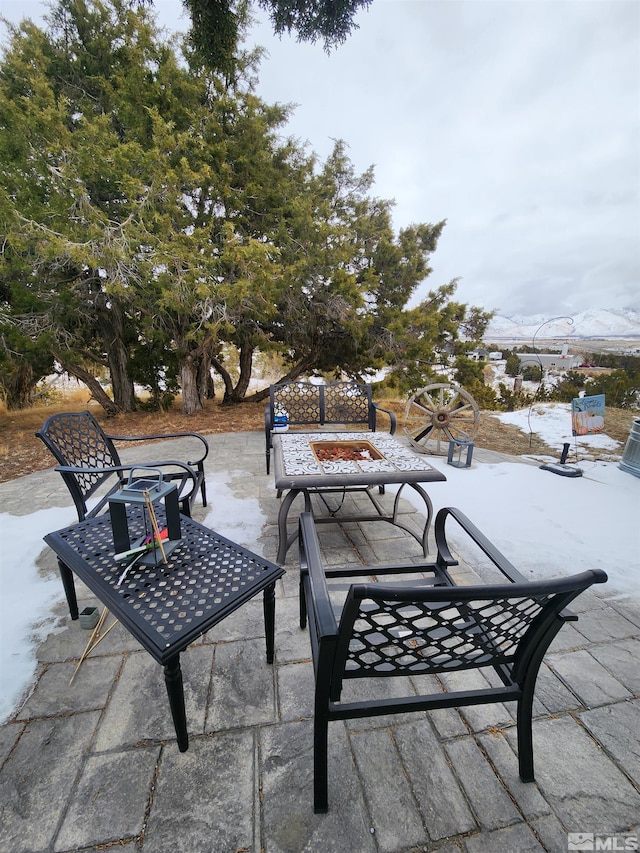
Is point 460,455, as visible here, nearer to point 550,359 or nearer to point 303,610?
point 303,610

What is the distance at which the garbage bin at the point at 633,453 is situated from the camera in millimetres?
3736

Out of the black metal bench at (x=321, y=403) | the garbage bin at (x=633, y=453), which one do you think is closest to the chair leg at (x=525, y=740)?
the black metal bench at (x=321, y=403)

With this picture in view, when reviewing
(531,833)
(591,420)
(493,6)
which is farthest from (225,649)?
(493,6)

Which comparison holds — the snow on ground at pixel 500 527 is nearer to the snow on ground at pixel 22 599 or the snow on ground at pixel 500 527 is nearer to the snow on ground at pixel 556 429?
the snow on ground at pixel 22 599

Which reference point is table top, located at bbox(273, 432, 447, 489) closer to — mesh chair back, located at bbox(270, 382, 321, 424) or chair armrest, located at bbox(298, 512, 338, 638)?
chair armrest, located at bbox(298, 512, 338, 638)

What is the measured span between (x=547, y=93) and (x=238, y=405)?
8.54 meters

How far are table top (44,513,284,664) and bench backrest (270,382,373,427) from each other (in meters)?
2.43

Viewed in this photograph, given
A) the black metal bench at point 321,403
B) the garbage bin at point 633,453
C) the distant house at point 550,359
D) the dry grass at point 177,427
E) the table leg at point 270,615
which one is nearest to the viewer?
the table leg at point 270,615

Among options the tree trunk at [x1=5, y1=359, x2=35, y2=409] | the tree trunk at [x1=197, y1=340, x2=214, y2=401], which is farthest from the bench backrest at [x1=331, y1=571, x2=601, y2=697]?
the tree trunk at [x1=5, y1=359, x2=35, y2=409]

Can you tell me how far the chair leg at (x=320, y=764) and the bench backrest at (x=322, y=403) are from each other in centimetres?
306

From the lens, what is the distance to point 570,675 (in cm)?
148

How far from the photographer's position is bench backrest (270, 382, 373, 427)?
3908 mm

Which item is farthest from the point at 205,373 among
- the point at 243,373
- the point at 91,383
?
the point at 91,383

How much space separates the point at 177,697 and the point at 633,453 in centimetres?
476
